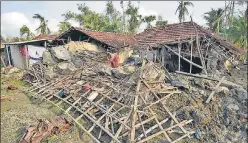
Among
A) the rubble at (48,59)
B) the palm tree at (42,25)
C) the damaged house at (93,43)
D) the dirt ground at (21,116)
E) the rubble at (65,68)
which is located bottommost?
the dirt ground at (21,116)

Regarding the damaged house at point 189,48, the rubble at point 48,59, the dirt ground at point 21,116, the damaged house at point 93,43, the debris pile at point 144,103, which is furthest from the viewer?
the damaged house at point 93,43

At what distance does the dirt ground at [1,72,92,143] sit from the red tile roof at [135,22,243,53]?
23.7 feet

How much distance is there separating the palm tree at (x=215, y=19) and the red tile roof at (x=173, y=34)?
10.8 meters

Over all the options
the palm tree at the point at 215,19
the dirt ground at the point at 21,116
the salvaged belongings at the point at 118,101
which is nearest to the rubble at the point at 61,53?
the salvaged belongings at the point at 118,101

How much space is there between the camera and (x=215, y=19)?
2970cm

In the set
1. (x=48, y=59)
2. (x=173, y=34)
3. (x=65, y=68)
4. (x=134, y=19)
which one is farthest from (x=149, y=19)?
(x=65, y=68)

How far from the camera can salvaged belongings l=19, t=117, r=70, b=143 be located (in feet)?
29.0

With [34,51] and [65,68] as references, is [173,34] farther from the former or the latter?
[34,51]

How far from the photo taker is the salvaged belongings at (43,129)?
8.84 metres

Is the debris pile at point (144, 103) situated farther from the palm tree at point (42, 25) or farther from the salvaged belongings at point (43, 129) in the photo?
the palm tree at point (42, 25)

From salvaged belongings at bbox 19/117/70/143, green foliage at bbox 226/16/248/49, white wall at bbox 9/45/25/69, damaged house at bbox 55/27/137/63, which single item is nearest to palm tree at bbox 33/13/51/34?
white wall at bbox 9/45/25/69

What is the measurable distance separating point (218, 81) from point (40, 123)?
835 centimetres

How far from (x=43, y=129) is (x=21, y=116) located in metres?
2.34

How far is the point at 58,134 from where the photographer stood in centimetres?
948
